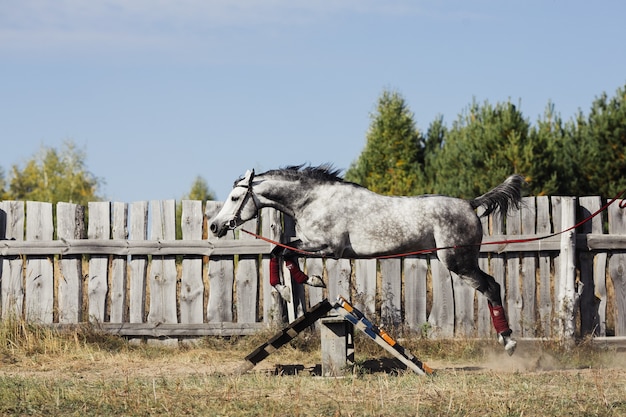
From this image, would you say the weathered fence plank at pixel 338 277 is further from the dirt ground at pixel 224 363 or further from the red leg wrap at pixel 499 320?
the red leg wrap at pixel 499 320

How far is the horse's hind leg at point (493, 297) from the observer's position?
9477mm

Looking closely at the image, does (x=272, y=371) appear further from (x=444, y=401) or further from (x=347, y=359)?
(x=444, y=401)

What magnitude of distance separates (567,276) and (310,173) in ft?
15.3

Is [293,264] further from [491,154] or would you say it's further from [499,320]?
[491,154]

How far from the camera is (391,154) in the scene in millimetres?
27156

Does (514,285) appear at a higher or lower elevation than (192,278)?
lower

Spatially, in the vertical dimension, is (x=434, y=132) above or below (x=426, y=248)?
above

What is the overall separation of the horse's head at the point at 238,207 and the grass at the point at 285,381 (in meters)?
1.62

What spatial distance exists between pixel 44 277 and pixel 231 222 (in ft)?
15.3

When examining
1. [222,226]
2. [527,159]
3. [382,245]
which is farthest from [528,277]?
[527,159]

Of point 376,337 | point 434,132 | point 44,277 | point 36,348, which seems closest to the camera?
point 376,337

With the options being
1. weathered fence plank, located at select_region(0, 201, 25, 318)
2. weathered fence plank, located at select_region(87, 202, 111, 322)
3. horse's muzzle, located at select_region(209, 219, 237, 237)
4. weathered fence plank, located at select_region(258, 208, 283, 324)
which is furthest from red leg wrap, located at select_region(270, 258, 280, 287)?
weathered fence plank, located at select_region(0, 201, 25, 318)

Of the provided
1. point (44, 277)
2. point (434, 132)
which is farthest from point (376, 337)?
point (434, 132)

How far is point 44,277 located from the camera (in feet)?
40.7
